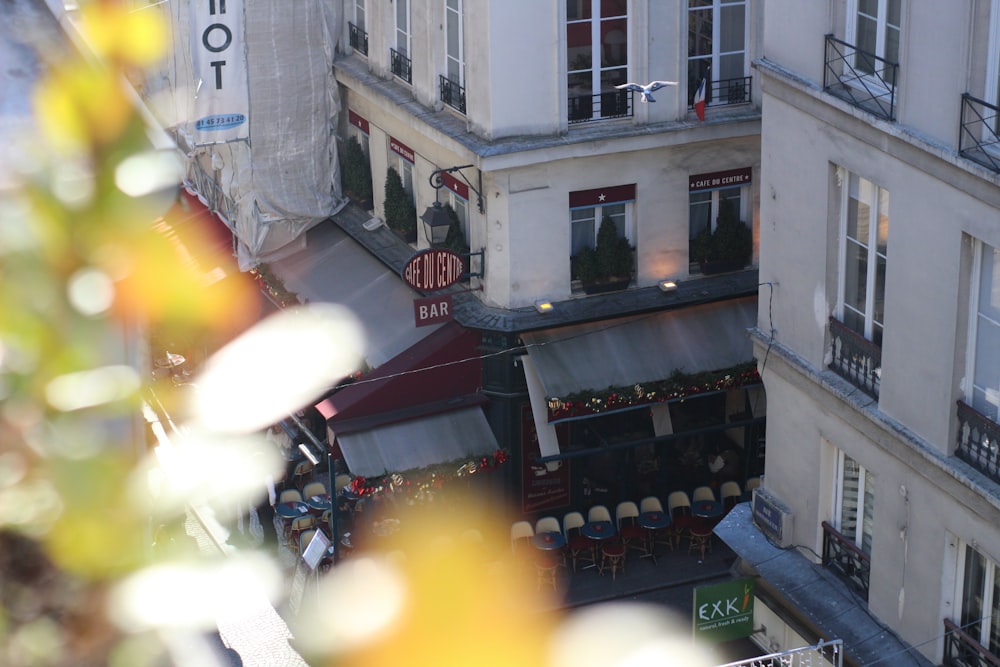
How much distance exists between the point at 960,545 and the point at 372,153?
47.0 ft

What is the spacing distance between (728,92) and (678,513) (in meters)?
6.75

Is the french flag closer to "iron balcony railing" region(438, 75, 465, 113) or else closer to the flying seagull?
the flying seagull

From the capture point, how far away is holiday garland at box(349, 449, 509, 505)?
21891 millimetres

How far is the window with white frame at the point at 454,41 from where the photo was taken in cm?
2203

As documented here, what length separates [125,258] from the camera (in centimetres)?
259

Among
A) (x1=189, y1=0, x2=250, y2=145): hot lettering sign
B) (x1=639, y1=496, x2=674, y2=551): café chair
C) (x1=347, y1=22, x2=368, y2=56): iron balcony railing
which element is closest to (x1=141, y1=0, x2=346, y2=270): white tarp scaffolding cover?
(x1=189, y1=0, x2=250, y2=145): hot lettering sign

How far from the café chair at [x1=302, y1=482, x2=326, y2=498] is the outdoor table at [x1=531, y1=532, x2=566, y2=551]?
12.0 ft

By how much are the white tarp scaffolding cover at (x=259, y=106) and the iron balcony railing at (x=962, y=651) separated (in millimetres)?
14767

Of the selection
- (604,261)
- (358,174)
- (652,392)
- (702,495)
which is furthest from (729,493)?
(358,174)

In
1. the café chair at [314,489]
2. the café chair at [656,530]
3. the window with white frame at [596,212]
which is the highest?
the window with white frame at [596,212]

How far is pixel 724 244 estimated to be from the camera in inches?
914

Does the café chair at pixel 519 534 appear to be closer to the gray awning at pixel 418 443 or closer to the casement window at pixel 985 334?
the gray awning at pixel 418 443

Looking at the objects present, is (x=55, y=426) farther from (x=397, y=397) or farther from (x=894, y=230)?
(x=397, y=397)

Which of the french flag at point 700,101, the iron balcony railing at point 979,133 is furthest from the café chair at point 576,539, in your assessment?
the iron balcony railing at point 979,133
